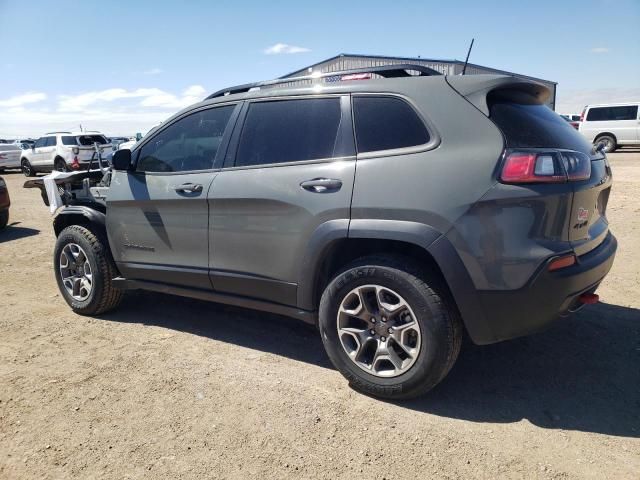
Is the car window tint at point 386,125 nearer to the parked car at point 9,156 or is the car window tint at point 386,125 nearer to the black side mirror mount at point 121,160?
the black side mirror mount at point 121,160

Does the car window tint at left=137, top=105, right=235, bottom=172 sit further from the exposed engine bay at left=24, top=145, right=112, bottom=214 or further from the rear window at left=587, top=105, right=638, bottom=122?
the rear window at left=587, top=105, right=638, bottom=122

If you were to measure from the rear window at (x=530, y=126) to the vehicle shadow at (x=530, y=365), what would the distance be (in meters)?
1.22

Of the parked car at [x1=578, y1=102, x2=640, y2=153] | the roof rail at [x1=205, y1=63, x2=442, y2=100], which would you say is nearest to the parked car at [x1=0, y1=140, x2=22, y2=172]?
the roof rail at [x1=205, y1=63, x2=442, y2=100]

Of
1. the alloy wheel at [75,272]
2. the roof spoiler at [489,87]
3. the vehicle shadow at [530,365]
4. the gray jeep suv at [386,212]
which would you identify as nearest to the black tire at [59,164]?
the alloy wheel at [75,272]

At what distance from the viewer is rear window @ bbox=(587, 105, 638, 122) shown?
19.5 metres

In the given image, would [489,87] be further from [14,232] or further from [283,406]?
[14,232]

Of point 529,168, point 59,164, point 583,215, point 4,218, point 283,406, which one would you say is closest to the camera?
point 529,168

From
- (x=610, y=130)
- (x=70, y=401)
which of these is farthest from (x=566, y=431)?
(x=610, y=130)

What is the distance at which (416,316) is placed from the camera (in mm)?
2717

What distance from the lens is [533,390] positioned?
2.98 meters

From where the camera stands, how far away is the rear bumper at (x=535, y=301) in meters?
2.50

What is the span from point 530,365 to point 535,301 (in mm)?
956

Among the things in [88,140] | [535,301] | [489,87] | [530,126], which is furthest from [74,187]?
[88,140]

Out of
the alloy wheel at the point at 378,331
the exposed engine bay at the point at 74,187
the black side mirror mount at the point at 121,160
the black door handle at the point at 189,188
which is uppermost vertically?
the black side mirror mount at the point at 121,160
